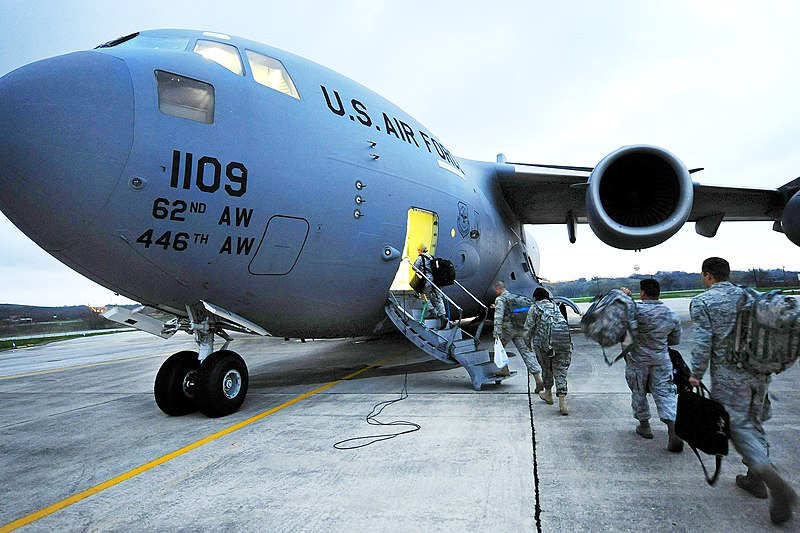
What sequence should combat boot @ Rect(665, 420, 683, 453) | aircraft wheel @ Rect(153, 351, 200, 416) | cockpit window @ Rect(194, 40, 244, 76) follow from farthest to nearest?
aircraft wheel @ Rect(153, 351, 200, 416), cockpit window @ Rect(194, 40, 244, 76), combat boot @ Rect(665, 420, 683, 453)

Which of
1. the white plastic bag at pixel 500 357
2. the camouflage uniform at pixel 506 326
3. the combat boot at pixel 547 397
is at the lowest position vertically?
the combat boot at pixel 547 397

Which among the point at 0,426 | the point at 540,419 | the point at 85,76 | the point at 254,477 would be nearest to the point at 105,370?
the point at 0,426

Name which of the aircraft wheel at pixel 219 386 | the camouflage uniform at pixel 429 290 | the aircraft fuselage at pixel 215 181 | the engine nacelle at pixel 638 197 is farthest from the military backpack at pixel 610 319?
the engine nacelle at pixel 638 197

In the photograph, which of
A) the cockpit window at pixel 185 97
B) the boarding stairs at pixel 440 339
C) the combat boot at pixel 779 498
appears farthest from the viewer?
the boarding stairs at pixel 440 339

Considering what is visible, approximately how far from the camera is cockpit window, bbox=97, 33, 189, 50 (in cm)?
510

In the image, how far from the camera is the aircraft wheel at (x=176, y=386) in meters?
5.48

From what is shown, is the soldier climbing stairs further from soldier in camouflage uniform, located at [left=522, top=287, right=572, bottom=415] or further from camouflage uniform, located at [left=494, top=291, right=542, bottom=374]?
soldier in camouflage uniform, located at [left=522, top=287, right=572, bottom=415]

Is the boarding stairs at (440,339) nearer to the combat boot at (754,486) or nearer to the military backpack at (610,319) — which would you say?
the military backpack at (610,319)

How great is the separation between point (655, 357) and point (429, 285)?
3936mm

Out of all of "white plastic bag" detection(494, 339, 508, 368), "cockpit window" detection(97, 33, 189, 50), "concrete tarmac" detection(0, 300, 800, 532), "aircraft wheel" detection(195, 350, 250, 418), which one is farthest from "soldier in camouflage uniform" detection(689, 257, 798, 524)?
"cockpit window" detection(97, 33, 189, 50)

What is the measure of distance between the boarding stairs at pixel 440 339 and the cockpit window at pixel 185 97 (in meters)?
3.56

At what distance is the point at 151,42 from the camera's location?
520 centimetres

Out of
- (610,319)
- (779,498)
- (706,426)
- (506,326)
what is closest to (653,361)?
(610,319)

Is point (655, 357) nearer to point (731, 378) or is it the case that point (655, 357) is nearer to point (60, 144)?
point (731, 378)
